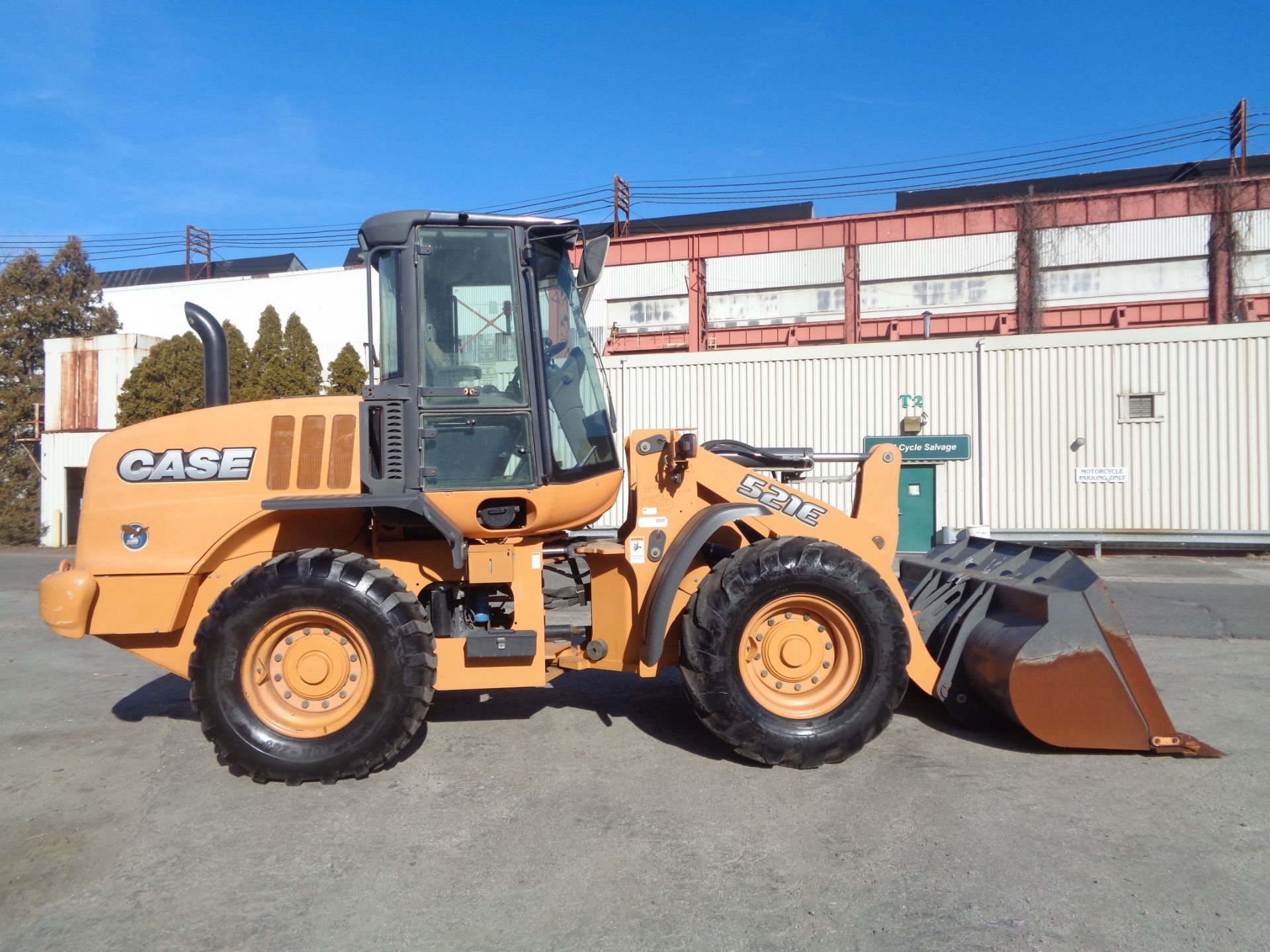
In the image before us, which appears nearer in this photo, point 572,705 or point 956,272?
point 572,705

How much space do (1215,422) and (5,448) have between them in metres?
28.2

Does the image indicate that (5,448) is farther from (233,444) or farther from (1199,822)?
(1199,822)

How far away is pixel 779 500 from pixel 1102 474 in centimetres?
1485

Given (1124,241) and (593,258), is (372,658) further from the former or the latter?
(1124,241)

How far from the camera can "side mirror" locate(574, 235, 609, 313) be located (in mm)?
5207

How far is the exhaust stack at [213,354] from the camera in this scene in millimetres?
5641

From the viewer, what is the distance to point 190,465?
5.17 m

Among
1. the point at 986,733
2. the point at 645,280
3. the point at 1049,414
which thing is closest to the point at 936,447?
the point at 1049,414

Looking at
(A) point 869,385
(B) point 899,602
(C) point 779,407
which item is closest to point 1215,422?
(A) point 869,385

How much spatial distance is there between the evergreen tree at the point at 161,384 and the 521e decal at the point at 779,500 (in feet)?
61.2

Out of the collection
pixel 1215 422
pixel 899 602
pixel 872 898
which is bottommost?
pixel 872 898

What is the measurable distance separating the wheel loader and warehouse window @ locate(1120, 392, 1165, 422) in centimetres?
1387

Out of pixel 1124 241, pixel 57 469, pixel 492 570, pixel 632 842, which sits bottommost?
pixel 632 842

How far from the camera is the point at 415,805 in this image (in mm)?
4445
